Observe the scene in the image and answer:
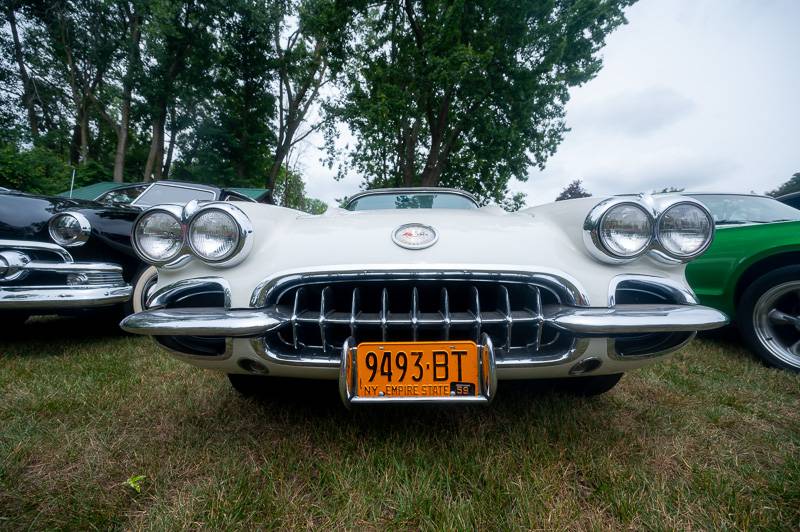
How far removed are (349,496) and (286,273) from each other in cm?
75

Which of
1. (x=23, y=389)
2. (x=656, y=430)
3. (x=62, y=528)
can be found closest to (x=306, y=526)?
(x=62, y=528)

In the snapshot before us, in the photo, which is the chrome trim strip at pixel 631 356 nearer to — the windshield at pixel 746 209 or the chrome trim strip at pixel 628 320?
the chrome trim strip at pixel 628 320

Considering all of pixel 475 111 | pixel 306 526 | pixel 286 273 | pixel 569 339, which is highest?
pixel 475 111

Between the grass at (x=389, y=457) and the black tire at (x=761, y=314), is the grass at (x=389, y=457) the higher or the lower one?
the lower one

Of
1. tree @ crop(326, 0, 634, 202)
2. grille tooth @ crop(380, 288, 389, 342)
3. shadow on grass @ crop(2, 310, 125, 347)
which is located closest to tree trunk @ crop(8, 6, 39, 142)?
tree @ crop(326, 0, 634, 202)

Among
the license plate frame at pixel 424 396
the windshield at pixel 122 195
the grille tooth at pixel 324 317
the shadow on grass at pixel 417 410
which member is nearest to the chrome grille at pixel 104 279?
the shadow on grass at pixel 417 410

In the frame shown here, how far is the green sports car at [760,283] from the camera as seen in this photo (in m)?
2.31

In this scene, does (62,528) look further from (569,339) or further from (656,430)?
(656,430)

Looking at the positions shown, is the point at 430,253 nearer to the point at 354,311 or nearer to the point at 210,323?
the point at 354,311

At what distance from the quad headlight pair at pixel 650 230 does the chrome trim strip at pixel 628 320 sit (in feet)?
0.71

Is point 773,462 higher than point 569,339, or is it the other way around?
point 569,339

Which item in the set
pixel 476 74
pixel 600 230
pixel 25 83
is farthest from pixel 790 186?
pixel 25 83

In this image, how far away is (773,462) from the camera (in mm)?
1305

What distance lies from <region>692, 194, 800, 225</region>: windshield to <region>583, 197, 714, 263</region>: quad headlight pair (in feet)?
7.25
